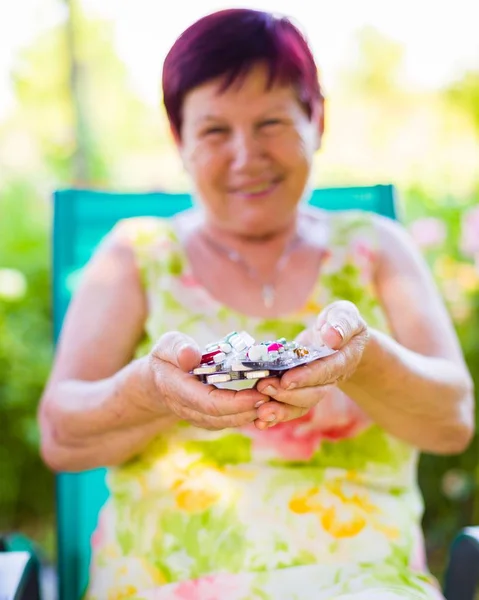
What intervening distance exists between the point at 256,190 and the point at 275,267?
0.15m

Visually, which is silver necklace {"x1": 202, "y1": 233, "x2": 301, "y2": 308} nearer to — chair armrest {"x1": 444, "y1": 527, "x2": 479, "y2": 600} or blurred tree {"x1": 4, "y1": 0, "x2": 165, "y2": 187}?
chair armrest {"x1": 444, "y1": 527, "x2": 479, "y2": 600}

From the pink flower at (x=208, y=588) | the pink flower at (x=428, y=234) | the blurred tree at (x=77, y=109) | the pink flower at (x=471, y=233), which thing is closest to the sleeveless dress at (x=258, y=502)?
the pink flower at (x=208, y=588)

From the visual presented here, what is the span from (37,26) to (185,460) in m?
1.93

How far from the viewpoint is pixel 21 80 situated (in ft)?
8.85

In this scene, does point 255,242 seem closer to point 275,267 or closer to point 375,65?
Result: point 275,267

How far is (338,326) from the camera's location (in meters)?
0.89

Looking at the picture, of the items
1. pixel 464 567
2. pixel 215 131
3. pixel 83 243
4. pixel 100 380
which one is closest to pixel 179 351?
pixel 100 380

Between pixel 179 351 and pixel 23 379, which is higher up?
pixel 179 351

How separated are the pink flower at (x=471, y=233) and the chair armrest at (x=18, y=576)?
4.81 ft

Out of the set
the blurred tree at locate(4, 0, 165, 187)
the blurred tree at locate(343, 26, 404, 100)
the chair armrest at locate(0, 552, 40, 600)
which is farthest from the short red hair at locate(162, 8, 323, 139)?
the blurred tree at locate(4, 0, 165, 187)

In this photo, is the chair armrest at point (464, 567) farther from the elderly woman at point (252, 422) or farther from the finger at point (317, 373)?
the finger at point (317, 373)

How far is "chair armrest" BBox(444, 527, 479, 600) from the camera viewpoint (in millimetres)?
1078

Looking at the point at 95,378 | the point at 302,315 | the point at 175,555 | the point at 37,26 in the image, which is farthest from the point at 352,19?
the point at 175,555

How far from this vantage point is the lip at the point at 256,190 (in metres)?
1.21
